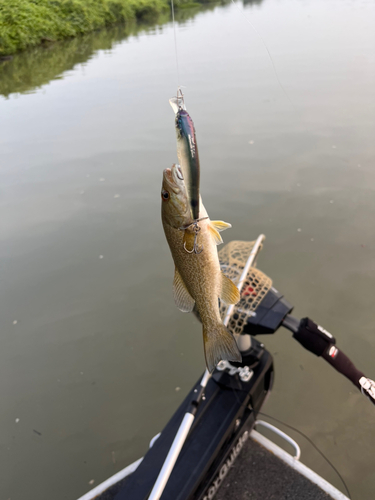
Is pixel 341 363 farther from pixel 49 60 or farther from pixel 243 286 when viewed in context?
pixel 49 60

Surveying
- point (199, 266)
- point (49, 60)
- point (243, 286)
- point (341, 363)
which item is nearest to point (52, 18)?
point (49, 60)

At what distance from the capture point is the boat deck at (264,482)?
7.55ft

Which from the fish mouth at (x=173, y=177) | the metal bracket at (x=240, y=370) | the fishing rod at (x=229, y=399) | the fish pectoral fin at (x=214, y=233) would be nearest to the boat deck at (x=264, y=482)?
the fishing rod at (x=229, y=399)

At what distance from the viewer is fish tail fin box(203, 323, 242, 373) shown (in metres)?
1.31

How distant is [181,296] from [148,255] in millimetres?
3590

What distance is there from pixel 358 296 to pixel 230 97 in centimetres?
698

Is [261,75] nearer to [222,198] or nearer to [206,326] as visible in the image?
[222,198]

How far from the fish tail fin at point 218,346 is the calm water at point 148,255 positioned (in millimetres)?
2181

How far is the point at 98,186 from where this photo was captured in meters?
6.48

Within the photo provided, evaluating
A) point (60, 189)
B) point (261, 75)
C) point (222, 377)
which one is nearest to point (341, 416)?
point (222, 377)

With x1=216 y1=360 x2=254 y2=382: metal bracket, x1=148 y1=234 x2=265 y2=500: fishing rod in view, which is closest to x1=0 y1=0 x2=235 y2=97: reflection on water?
x1=148 y1=234 x2=265 y2=500: fishing rod

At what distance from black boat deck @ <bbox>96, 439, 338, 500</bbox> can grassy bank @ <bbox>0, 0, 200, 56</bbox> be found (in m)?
16.8

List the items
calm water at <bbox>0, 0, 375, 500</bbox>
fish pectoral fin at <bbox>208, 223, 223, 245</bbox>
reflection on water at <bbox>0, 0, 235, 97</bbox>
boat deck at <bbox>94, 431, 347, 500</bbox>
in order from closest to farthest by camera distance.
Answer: fish pectoral fin at <bbox>208, 223, 223, 245</bbox> < boat deck at <bbox>94, 431, 347, 500</bbox> < calm water at <bbox>0, 0, 375, 500</bbox> < reflection on water at <bbox>0, 0, 235, 97</bbox>

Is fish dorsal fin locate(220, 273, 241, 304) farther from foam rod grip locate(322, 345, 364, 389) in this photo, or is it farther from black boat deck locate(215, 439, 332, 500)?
black boat deck locate(215, 439, 332, 500)
